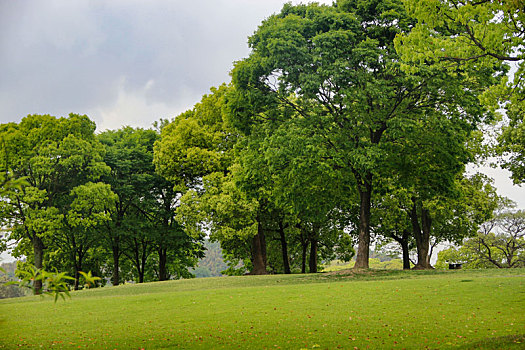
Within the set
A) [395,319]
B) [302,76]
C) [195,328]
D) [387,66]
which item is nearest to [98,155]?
[302,76]

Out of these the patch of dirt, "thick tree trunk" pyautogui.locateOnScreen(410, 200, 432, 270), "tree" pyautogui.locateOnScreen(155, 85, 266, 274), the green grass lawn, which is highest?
"tree" pyautogui.locateOnScreen(155, 85, 266, 274)

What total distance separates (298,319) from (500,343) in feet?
17.2

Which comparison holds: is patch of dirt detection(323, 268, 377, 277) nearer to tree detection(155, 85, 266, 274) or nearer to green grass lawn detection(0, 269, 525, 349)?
green grass lawn detection(0, 269, 525, 349)

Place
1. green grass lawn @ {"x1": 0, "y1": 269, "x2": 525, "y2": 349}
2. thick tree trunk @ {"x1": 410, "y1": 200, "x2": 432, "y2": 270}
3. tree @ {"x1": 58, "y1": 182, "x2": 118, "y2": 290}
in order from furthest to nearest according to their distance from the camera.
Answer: thick tree trunk @ {"x1": 410, "y1": 200, "x2": 432, "y2": 270}
tree @ {"x1": 58, "y1": 182, "x2": 118, "y2": 290}
green grass lawn @ {"x1": 0, "y1": 269, "x2": 525, "y2": 349}

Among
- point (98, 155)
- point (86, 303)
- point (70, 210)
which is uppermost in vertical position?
point (98, 155)

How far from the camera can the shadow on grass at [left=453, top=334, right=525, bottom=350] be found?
25.6ft

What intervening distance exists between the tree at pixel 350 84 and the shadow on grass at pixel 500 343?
12.1m

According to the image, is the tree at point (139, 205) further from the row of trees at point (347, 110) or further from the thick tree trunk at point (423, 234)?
the thick tree trunk at point (423, 234)

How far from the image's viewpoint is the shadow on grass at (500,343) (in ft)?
25.6

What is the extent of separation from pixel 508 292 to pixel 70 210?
94.0 feet

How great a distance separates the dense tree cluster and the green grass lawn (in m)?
6.34

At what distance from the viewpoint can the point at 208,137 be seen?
1309 inches

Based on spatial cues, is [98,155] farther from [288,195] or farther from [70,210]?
[288,195]

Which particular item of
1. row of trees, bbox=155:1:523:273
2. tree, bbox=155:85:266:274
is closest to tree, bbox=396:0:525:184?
row of trees, bbox=155:1:523:273
